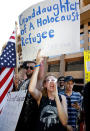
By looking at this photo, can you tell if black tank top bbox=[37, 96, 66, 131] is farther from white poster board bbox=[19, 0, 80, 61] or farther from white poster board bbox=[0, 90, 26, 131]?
white poster board bbox=[19, 0, 80, 61]

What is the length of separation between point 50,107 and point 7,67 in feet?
4.32

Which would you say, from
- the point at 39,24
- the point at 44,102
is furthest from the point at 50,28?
the point at 44,102

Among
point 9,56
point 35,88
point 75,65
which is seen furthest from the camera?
point 75,65

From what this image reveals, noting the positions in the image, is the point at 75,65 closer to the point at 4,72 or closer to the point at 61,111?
the point at 4,72

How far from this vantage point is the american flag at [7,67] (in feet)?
8.46

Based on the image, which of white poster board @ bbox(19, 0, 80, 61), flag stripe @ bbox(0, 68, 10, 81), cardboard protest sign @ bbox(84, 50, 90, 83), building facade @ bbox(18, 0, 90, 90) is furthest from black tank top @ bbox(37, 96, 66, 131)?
building facade @ bbox(18, 0, 90, 90)

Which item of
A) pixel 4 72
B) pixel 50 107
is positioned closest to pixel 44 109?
pixel 50 107

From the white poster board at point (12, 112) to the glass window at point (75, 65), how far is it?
1464 cm

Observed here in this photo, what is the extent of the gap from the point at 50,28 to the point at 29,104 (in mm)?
906

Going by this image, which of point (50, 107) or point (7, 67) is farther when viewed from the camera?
point (7, 67)

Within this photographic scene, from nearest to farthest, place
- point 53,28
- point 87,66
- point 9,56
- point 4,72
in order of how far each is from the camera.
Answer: point 53,28 → point 4,72 → point 9,56 → point 87,66

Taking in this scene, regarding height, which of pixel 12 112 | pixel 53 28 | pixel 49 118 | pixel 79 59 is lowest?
pixel 79 59

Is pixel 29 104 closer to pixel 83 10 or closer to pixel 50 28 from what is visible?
pixel 50 28

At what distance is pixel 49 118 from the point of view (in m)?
1.57
